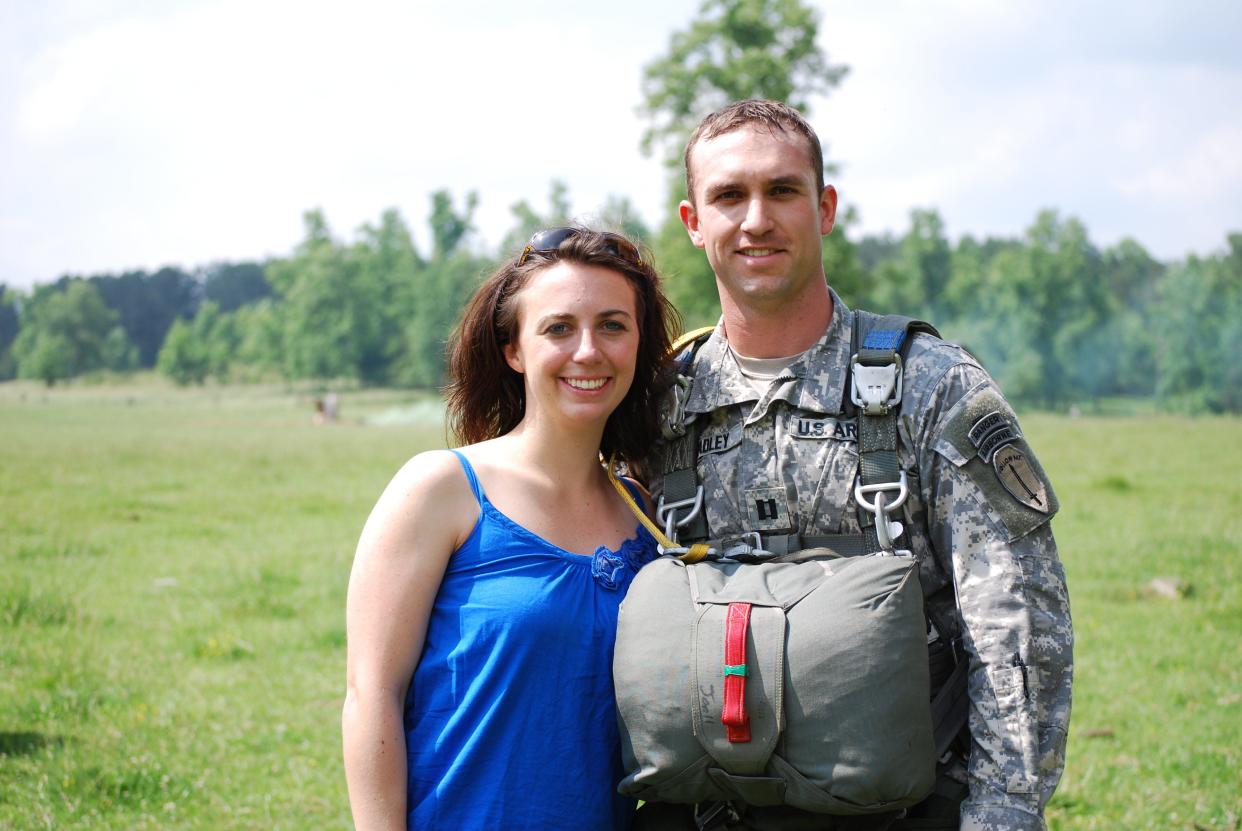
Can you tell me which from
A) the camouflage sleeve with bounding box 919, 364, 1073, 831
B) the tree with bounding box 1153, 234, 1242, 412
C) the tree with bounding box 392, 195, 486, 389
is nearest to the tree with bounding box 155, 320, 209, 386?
the tree with bounding box 392, 195, 486, 389

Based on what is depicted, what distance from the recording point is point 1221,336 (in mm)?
75562

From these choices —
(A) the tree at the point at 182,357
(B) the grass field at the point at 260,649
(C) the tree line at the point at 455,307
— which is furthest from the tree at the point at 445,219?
(B) the grass field at the point at 260,649

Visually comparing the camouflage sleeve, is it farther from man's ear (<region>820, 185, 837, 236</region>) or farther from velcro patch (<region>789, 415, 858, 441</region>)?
man's ear (<region>820, 185, 837, 236</region>)

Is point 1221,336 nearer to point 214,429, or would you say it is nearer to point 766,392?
point 214,429

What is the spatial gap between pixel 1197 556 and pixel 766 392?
1136cm

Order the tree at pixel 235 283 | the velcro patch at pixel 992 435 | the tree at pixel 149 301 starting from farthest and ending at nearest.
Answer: the tree at pixel 235 283 → the tree at pixel 149 301 → the velcro patch at pixel 992 435

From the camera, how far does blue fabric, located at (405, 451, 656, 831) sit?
3.07 m

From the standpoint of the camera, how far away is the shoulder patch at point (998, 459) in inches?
123

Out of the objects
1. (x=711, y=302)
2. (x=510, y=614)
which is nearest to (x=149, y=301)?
(x=711, y=302)

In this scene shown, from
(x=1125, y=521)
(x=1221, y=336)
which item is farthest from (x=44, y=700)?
(x=1221, y=336)

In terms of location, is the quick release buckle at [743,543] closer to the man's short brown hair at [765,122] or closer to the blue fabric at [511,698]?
the blue fabric at [511,698]

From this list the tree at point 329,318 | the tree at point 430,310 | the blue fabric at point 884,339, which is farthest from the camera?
the tree at point 329,318

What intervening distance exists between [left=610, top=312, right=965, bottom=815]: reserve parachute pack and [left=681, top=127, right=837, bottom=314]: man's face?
3.15 ft

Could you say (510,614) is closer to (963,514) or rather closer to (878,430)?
(878,430)
